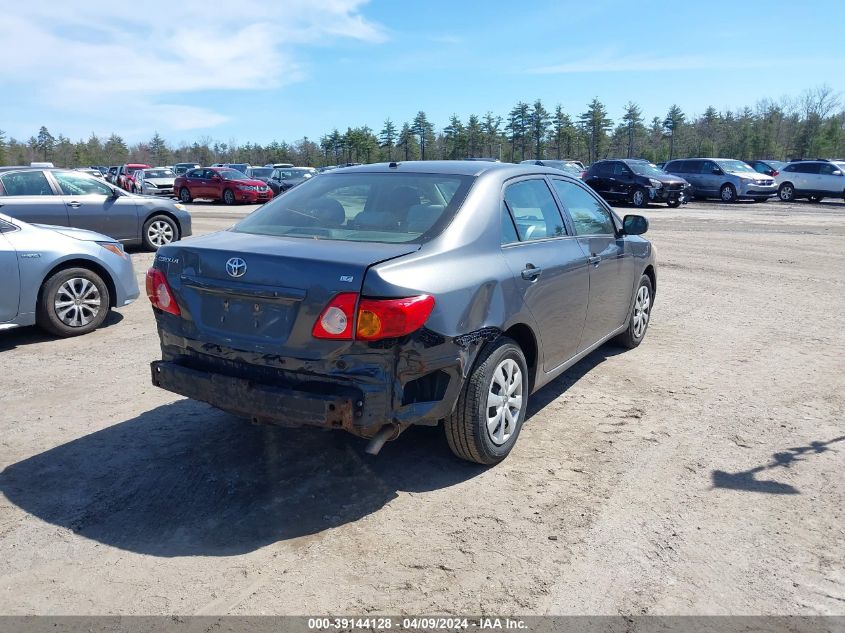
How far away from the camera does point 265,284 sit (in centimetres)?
344

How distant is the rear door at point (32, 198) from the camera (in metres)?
10.6

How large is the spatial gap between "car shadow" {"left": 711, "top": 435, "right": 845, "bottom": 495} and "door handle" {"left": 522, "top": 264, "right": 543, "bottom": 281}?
1.55 m

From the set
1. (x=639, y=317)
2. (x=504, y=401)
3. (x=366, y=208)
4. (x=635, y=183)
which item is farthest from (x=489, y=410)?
(x=635, y=183)

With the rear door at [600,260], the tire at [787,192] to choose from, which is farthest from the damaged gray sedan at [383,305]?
the tire at [787,192]

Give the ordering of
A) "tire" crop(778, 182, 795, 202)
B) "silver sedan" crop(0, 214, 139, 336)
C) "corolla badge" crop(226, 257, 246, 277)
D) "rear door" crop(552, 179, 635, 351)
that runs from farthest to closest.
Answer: "tire" crop(778, 182, 795, 202)
"silver sedan" crop(0, 214, 139, 336)
"rear door" crop(552, 179, 635, 351)
"corolla badge" crop(226, 257, 246, 277)

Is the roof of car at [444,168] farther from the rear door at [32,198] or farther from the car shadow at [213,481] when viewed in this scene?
the rear door at [32,198]

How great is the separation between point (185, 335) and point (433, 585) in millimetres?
1939

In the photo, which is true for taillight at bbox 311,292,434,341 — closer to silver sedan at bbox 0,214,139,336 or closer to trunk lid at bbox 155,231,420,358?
trunk lid at bbox 155,231,420,358

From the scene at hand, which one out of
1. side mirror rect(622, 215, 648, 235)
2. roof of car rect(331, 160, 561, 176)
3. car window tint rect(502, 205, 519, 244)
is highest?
roof of car rect(331, 160, 561, 176)

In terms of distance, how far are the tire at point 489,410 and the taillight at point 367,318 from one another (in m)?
0.64

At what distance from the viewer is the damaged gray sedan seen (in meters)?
3.30

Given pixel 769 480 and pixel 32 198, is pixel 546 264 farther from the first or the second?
pixel 32 198

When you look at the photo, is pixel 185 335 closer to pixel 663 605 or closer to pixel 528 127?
pixel 663 605

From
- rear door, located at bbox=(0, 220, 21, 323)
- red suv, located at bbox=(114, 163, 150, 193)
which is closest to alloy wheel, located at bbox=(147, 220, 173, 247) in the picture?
rear door, located at bbox=(0, 220, 21, 323)
